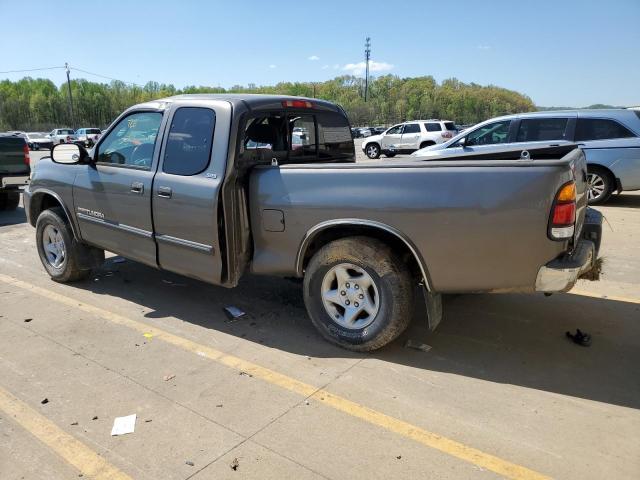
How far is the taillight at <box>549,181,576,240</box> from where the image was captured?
295 cm

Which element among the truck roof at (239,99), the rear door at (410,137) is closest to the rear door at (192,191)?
the truck roof at (239,99)

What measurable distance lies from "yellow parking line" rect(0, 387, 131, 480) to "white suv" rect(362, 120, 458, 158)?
2277 centimetres

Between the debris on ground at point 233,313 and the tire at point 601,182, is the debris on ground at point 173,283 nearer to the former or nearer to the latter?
the debris on ground at point 233,313

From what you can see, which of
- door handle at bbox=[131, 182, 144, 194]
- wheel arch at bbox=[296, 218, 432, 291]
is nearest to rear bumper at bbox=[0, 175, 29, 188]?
door handle at bbox=[131, 182, 144, 194]

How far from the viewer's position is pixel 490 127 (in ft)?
33.5

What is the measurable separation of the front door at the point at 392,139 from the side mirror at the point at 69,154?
71.1 ft

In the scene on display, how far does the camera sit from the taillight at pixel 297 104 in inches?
174

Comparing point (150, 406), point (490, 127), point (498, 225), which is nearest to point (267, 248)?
point (150, 406)

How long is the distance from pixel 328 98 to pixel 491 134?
377 feet

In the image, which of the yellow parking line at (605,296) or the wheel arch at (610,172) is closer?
the yellow parking line at (605,296)

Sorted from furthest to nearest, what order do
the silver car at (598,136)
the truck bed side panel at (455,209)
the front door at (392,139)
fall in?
the front door at (392,139)
the silver car at (598,136)
the truck bed side panel at (455,209)

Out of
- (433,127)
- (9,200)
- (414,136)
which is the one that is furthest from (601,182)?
(414,136)

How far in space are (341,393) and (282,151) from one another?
90.4 inches

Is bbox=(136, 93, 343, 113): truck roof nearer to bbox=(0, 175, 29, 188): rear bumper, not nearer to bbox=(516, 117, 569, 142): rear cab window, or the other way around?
bbox=(516, 117, 569, 142): rear cab window
